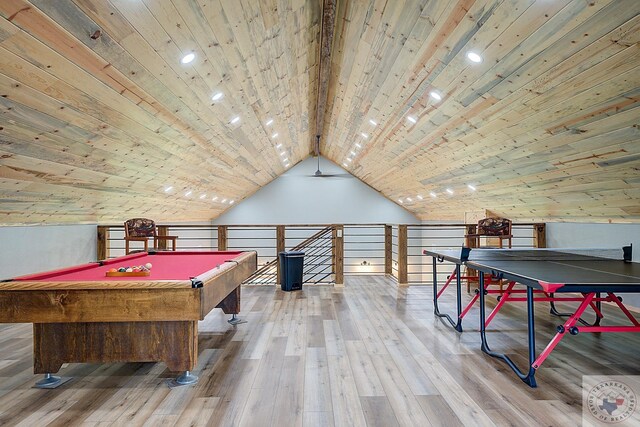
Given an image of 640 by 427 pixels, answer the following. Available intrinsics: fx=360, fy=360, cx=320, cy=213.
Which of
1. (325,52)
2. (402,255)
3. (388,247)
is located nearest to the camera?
(325,52)

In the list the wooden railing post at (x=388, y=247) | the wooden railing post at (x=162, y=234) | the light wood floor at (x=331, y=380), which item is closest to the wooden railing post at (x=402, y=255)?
the wooden railing post at (x=388, y=247)

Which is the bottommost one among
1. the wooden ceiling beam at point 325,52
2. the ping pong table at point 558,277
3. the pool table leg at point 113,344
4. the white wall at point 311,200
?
Answer: the pool table leg at point 113,344

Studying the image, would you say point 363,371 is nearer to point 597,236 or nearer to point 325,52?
point 325,52

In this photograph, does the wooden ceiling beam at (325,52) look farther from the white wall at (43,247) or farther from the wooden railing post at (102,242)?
the white wall at (43,247)

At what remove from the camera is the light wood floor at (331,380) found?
1.94m

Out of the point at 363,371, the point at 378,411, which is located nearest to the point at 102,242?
the point at 363,371

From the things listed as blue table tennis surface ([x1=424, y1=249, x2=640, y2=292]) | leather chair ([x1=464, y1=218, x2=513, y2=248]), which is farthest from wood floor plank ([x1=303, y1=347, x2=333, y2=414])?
leather chair ([x1=464, y1=218, x2=513, y2=248])

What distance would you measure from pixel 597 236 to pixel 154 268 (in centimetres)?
537

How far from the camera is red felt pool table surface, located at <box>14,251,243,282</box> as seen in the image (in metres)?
2.40

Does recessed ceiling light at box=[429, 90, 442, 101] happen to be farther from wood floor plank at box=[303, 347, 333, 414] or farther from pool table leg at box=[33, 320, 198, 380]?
pool table leg at box=[33, 320, 198, 380]

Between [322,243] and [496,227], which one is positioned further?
[322,243]

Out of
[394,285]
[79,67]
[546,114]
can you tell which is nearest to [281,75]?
[79,67]

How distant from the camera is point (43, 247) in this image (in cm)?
453

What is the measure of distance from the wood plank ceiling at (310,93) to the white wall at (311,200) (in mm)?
4663
